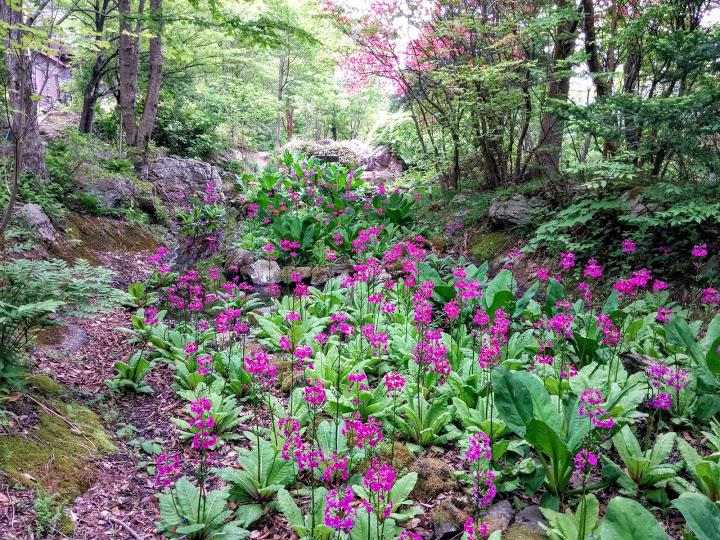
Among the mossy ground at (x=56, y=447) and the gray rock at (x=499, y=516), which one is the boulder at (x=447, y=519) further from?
the mossy ground at (x=56, y=447)

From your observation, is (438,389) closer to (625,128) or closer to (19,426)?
(19,426)

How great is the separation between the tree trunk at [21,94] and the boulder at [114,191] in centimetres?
120

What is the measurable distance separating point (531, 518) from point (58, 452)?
2602 millimetres

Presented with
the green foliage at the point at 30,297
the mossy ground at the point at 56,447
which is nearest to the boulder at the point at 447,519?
the mossy ground at the point at 56,447

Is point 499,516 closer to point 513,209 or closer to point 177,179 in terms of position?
point 513,209

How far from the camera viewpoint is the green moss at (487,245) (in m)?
7.18

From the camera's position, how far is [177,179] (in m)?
11.5

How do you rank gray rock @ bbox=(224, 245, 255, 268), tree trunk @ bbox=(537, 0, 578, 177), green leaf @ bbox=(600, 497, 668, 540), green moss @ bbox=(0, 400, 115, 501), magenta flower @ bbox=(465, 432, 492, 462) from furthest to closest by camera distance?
tree trunk @ bbox=(537, 0, 578, 177)
gray rock @ bbox=(224, 245, 255, 268)
green moss @ bbox=(0, 400, 115, 501)
magenta flower @ bbox=(465, 432, 492, 462)
green leaf @ bbox=(600, 497, 668, 540)

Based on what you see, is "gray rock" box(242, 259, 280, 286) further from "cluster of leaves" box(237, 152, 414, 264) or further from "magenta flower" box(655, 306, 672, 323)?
"magenta flower" box(655, 306, 672, 323)

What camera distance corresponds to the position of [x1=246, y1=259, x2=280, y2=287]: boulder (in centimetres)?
644

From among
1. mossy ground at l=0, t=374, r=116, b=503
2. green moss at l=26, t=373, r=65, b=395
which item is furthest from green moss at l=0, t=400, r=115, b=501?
green moss at l=26, t=373, r=65, b=395

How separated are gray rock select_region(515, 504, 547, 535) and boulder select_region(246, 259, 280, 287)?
176 inches

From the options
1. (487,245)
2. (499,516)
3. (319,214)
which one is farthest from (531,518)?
(319,214)

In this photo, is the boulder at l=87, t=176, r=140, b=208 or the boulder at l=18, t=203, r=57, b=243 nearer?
the boulder at l=18, t=203, r=57, b=243
